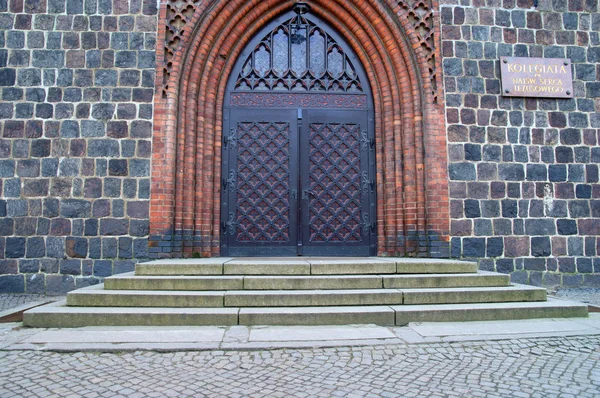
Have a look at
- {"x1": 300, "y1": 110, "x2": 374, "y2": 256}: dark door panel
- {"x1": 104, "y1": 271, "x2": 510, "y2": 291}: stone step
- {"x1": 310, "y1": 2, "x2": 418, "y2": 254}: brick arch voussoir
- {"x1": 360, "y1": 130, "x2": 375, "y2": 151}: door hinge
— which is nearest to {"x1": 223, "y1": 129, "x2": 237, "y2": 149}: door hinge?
{"x1": 300, "y1": 110, "x2": 374, "y2": 256}: dark door panel

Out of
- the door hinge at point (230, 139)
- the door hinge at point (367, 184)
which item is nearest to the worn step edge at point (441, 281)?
the door hinge at point (367, 184)

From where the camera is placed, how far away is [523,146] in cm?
668

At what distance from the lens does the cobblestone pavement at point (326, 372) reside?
2.65m

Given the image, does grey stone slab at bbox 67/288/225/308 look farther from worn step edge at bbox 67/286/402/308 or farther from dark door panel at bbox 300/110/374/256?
dark door panel at bbox 300/110/374/256

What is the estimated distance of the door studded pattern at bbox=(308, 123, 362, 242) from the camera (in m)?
7.01

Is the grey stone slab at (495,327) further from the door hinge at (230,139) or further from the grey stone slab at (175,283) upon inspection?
the door hinge at (230,139)

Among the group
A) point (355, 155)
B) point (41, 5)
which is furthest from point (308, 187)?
point (41, 5)

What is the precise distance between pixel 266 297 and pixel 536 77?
5.90m

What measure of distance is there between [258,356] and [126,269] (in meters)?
3.62

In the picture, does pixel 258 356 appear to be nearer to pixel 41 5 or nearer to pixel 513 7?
pixel 41 5

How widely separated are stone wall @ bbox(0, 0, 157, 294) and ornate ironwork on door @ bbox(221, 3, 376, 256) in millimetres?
1502

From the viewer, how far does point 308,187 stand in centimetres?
701

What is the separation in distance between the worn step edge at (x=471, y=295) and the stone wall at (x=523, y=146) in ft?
5.70

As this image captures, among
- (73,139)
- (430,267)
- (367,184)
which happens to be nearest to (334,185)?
(367,184)
